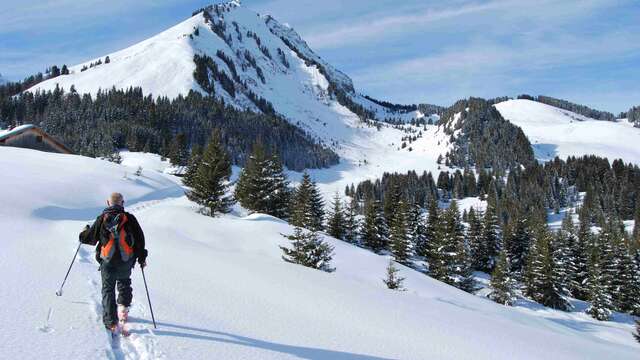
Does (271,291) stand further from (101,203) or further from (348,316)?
(101,203)

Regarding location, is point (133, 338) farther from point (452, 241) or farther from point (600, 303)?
point (600, 303)

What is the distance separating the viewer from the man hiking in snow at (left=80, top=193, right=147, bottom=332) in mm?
7785

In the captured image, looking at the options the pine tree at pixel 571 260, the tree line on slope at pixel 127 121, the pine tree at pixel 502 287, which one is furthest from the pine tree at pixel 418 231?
the tree line on slope at pixel 127 121

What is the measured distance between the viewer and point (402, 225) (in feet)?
160

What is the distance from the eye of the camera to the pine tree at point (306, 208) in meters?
43.6

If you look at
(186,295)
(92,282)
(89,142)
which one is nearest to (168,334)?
(186,295)

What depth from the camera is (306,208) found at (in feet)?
152

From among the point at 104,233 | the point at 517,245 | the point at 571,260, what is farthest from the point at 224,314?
the point at 517,245

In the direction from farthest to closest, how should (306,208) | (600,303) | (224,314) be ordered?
(600,303)
(306,208)
(224,314)

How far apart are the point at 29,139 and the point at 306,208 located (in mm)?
32772

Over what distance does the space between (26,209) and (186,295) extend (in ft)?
45.6

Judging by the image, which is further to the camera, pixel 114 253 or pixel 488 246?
pixel 488 246

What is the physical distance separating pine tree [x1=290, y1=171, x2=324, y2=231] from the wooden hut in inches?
1178

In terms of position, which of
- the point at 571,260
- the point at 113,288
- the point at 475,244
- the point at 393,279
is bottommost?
the point at 571,260
